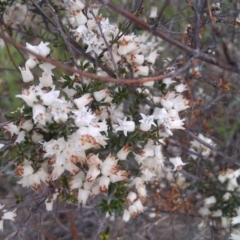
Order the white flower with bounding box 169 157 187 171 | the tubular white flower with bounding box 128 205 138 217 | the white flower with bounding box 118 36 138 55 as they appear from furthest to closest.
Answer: the tubular white flower with bounding box 128 205 138 217 < the white flower with bounding box 169 157 187 171 < the white flower with bounding box 118 36 138 55

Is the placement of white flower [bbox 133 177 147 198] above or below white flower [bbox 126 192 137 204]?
above

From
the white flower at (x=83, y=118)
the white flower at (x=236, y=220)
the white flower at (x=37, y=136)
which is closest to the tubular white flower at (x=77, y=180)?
the white flower at (x=37, y=136)

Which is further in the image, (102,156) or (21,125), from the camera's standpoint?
(102,156)

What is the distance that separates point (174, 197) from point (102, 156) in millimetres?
919

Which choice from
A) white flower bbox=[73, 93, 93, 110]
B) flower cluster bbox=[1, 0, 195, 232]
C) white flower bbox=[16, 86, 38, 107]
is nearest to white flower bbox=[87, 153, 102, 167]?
flower cluster bbox=[1, 0, 195, 232]

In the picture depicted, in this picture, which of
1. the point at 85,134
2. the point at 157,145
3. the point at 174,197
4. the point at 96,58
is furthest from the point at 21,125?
the point at 174,197

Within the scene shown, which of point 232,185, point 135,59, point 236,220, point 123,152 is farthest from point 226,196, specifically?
point 135,59

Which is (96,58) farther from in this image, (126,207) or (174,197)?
(174,197)

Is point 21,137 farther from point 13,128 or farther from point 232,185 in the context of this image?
point 232,185

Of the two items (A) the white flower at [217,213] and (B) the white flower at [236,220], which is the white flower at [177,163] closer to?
(B) the white flower at [236,220]

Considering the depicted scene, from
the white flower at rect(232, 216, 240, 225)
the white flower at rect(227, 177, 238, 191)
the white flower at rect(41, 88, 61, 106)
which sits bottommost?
the white flower at rect(232, 216, 240, 225)

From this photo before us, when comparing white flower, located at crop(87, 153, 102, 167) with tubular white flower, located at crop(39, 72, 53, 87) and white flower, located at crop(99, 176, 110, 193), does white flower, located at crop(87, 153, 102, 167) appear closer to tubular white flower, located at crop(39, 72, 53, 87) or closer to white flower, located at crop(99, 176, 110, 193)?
white flower, located at crop(99, 176, 110, 193)

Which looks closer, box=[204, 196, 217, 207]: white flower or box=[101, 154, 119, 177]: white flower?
box=[101, 154, 119, 177]: white flower

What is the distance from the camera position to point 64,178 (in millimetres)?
2057
